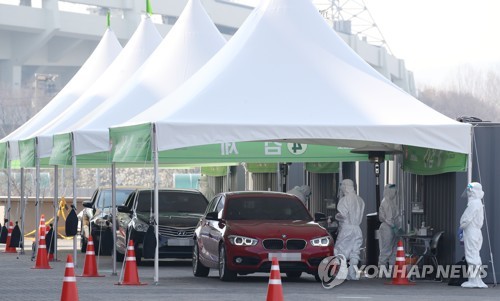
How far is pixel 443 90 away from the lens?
4390 inches

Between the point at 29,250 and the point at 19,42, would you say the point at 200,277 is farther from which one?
the point at 19,42

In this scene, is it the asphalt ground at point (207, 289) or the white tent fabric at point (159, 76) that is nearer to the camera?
the asphalt ground at point (207, 289)

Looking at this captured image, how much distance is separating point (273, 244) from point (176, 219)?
231 inches

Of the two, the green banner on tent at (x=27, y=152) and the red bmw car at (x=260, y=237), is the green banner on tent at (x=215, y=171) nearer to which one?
the green banner on tent at (x=27, y=152)

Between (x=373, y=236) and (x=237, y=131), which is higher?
(x=237, y=131)

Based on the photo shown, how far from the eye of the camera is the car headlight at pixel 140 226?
2541 centimetres

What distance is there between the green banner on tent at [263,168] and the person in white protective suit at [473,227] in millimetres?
14744

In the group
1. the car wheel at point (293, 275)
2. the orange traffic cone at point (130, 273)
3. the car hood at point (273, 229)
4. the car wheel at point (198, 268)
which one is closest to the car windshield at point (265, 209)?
the car hood at point (273, 229)

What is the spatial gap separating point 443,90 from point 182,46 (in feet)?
280

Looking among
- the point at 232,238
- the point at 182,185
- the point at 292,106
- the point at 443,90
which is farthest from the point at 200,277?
the point at 443,90

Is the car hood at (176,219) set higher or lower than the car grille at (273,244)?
higher

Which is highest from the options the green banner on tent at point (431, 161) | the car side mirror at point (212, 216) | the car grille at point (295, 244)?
the green banner on tent at point (431, 161)

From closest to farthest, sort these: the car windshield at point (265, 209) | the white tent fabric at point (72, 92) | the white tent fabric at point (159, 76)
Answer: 1. the car windshield at point (265, 209)
2. the white tent fabric at point (159, 76)
3. the white tent fabric at point (72, 92)

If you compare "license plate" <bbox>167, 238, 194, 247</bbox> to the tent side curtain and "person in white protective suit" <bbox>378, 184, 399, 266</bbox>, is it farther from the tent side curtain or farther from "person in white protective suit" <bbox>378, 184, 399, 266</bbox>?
the tent side curtain
